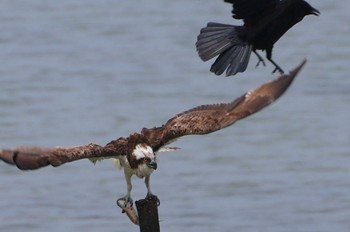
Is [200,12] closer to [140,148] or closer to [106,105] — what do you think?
[106,105]

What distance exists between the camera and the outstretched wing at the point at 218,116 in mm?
7621

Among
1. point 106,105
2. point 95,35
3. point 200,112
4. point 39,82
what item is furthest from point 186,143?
point 200,112

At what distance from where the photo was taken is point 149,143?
306 inches

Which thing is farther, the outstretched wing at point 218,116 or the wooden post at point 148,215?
the outstretched wing at point 218,116

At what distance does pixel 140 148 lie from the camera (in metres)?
7.66

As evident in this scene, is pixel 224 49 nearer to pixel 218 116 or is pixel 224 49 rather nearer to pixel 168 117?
pixel 218 116

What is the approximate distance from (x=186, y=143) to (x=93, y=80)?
216 centimetres

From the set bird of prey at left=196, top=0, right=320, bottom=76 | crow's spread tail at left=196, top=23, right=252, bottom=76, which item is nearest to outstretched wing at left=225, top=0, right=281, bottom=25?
bird of prey at left=196, top=0, right=320, bottom=76

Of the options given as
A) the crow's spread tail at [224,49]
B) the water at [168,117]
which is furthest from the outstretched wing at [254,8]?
the water at [168,117]

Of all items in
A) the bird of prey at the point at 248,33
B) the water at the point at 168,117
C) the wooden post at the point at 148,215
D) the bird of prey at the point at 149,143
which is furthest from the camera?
the water at the point at 168,117

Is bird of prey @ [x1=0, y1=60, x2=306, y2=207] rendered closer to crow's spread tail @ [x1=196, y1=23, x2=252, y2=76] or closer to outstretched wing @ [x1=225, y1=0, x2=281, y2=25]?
crow's spread tail @ [x1=196, y1=23, x2=252, y2=76]

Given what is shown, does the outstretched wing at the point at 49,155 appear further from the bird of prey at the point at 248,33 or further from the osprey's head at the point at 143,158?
the bird of prey at the point at 248,33

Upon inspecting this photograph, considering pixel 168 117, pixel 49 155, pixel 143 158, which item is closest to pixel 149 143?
pixel 143 158

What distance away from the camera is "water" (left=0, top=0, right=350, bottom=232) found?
42.4ft
